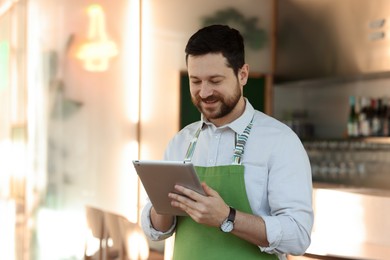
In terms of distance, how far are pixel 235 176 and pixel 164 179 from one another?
17 cm

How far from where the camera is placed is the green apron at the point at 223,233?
1.57 m

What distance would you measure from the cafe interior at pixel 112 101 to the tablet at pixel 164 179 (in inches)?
134

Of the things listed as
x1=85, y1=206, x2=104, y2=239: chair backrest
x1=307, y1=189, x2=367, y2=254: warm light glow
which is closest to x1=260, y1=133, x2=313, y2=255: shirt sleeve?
x1=307, y1=189, x2=367, y2=254: warm light glow

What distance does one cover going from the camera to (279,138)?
157cm

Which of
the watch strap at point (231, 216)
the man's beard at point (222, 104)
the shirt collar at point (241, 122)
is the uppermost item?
the man's beard at point (222, 104)

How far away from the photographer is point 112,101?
5438 millimetres

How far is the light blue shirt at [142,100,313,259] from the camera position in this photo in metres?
1.50

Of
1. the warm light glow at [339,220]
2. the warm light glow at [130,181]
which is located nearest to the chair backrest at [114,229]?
the warm light glow at [339,220]

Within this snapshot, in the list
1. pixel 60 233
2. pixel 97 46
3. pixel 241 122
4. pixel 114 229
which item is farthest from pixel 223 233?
pixel 97 46

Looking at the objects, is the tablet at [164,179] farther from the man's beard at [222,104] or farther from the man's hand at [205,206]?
the man's beard at [222,104]

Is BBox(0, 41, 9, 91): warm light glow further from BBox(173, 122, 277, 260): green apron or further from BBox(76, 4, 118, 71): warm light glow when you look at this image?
BBox(173, 122, 277, 260): green apron

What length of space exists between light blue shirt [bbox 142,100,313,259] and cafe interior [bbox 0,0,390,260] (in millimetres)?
3374

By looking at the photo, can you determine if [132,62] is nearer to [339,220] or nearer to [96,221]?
[96,221]

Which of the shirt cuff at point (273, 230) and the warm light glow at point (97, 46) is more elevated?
the warm light glow at point (97, 46)
